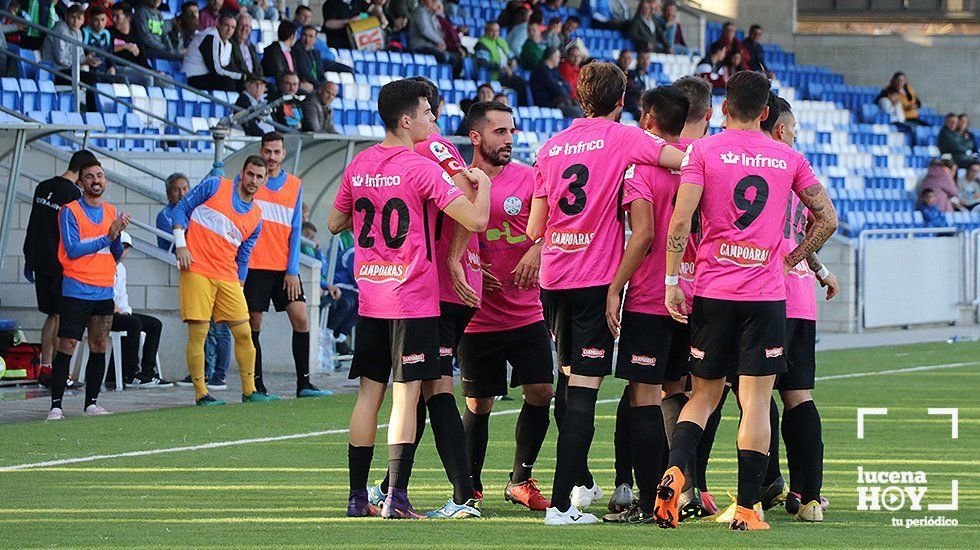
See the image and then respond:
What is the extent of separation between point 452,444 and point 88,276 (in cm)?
561

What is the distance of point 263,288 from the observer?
44.0ft

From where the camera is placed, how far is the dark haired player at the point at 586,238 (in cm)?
695

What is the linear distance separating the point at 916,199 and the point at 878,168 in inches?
99.0

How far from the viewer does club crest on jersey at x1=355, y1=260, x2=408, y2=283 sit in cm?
707

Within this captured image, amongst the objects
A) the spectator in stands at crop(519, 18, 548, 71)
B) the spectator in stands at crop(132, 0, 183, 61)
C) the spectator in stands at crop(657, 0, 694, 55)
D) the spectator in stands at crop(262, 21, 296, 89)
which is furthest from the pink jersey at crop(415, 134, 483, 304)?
the spectator in stands at crop(657, 0, 694, 55)

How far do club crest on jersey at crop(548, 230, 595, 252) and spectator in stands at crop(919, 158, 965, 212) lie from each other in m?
20.8

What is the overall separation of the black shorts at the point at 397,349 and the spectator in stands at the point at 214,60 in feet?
40.1

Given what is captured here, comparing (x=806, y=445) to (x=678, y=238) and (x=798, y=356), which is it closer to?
(x=798, y=356)

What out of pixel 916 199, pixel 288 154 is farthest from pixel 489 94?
pixel 916 199

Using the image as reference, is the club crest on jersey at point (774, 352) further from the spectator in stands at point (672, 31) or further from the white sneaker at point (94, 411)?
the spectator in stands at point (672, 31)

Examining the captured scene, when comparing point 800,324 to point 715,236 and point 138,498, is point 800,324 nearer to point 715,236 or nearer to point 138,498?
→ point 715,236

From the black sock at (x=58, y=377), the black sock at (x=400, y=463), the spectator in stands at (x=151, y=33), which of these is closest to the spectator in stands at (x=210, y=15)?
the spectator in stands at (x=151, y=33)

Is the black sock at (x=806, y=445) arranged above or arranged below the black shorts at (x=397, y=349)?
below

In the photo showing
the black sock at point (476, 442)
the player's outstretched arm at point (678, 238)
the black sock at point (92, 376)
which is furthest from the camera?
the black sock at point (92, 376)
